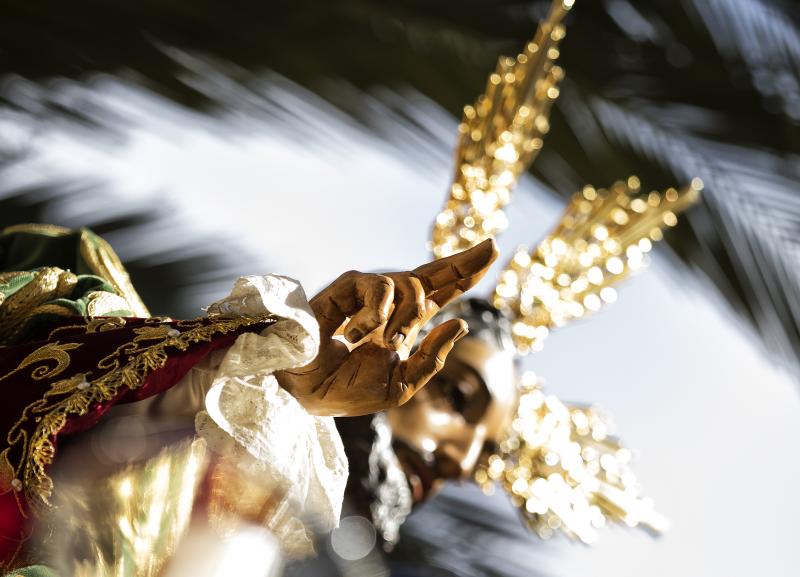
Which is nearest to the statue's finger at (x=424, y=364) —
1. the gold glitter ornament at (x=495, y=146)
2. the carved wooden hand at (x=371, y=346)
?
the carved wooden hand at (x=371, y=346)

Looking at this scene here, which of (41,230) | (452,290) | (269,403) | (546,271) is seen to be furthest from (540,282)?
(269,403)

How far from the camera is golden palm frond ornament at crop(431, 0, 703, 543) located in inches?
71.4

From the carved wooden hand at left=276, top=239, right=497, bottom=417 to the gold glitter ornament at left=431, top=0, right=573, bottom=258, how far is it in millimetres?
946

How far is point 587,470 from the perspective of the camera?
1855mm

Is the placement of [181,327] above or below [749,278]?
below

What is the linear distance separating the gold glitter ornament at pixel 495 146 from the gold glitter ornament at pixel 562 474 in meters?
0.31

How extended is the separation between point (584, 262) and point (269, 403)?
1.20 m

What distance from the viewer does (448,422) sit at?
159cm

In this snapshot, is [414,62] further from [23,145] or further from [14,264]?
[14,264]

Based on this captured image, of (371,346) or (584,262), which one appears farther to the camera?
(584,262)

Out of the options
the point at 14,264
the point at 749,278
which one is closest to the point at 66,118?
the point at 14,264

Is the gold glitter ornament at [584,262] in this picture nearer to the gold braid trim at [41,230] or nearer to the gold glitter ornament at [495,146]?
the gold glitter ornament at [495,146]

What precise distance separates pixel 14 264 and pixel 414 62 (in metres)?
1.00

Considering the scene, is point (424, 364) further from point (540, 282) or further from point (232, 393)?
point (540, 282)
